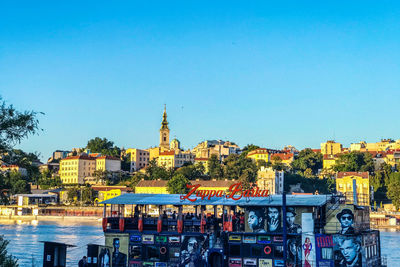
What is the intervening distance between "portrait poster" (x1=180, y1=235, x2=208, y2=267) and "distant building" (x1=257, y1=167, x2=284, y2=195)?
101 metres

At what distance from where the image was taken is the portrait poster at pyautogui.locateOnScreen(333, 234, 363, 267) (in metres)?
27.1

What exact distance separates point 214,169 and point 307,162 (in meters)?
25.5

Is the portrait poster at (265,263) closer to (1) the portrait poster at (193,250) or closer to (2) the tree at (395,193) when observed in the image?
(1) the portrait poster at (193,250)

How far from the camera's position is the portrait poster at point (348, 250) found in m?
27.1

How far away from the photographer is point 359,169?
137000 mm

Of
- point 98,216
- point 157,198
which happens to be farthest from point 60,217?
point 157,198

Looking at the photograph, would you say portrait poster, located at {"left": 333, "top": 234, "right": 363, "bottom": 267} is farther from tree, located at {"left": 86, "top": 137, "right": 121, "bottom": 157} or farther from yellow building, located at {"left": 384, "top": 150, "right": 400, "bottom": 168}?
tree, located at {"left": 86, "top": 137, "right": 121, "bottom": 157}

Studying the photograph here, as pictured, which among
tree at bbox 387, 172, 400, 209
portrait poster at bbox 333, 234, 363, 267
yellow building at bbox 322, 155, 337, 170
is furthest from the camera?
yellow building at bbox 322, 155, 337, 170

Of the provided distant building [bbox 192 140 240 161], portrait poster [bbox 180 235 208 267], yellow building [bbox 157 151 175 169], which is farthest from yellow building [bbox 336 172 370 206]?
portrait poster [bbox 180 235 208 267]

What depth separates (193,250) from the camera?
29.6 m

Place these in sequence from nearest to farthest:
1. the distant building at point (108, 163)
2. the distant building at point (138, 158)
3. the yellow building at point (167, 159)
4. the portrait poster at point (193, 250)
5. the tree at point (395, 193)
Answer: the portrait poster at point (193, 250) → the tree at point (395, 193) → the yellow building at point (167, 159) → the distant building at point (108, 163) → the distant building at point (138, 158)

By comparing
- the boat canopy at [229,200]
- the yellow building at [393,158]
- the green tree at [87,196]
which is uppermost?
the yellow building at [393,158]

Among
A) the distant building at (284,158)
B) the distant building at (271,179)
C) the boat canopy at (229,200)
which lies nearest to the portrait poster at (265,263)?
the boat canopy at (229,200)

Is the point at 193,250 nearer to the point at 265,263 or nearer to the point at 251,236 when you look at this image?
the point at 251,236
